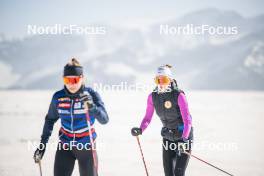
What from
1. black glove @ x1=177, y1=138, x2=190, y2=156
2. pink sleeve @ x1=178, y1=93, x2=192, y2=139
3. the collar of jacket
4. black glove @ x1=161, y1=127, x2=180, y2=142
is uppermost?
the collar of jacket

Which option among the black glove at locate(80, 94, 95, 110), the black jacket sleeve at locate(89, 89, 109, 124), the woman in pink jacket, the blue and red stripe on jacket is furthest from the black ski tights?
the woman in pink jacket

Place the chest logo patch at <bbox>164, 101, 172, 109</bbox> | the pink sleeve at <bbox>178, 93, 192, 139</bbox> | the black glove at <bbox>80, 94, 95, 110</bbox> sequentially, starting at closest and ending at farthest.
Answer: the black glove at <bbox>80, 94, 95, 110</bbox> < the pink sleeve at <bbox>178, 93, 192, 139</bbox> < the chest logo patch at <bbox>164, 101, 172, 109</bbox>

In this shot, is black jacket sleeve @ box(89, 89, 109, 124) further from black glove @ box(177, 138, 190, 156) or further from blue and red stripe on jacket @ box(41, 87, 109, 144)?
black glove @ box(177, 138, 190, 156)

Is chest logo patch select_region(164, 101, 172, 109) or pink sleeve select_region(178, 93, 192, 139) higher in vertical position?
chest logo patch select_region(164, 101, 172, 109)

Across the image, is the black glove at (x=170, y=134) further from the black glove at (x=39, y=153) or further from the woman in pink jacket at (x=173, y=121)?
the black glove at (x=39, y=153)

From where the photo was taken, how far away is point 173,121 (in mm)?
5059

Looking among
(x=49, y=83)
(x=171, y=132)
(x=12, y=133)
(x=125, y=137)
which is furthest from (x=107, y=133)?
(x=49, y=83)

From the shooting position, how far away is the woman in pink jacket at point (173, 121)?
4.92 meters

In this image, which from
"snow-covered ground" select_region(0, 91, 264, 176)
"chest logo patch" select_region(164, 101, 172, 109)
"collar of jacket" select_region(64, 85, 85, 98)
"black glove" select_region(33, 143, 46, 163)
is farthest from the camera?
"snow-covered ground" select_region(0, 91, 264, 176)

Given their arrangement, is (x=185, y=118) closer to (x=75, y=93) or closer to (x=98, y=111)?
(x=98, y=111)

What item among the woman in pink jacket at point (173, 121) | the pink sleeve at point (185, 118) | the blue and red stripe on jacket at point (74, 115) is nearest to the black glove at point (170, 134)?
the woman in pink jacket at point (173, 121)

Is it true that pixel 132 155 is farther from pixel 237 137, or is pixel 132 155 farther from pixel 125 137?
pixel 237 137

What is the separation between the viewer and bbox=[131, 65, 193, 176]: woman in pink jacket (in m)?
4.92

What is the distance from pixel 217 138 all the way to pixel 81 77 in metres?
9.51
